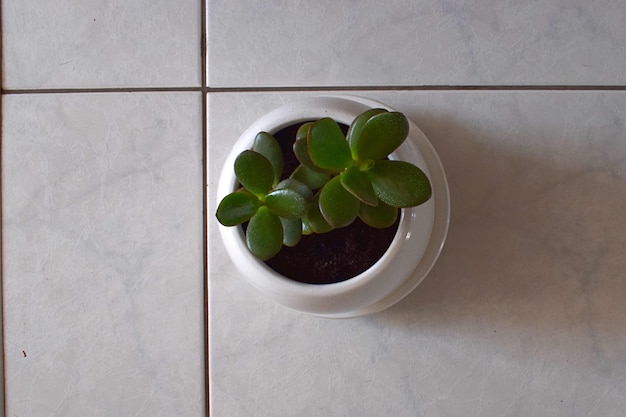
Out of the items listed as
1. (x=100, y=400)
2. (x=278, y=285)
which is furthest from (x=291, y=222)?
(x=100, y=400)

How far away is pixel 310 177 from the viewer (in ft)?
1.50

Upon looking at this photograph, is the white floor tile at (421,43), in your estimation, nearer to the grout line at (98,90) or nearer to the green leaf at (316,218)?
the grout line at (98,90)

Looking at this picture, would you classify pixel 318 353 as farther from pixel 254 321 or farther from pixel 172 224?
pixel 172 224

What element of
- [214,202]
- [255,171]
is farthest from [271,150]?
[214,202]

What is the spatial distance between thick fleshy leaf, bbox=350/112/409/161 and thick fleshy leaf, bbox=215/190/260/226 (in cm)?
7

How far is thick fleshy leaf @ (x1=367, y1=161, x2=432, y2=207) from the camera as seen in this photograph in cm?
43

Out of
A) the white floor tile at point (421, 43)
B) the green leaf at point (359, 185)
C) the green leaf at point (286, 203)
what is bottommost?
the green leaf at point (286, 203)

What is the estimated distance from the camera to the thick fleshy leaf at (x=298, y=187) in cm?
44

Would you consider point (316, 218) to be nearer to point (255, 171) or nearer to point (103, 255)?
point (255, 171)

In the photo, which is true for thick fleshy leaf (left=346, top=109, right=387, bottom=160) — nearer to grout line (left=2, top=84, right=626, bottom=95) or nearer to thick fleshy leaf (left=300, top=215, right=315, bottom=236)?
thick fleshy leaf (left=300, top=215, right=315, bottom=236)

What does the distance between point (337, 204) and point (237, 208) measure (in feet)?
0.22

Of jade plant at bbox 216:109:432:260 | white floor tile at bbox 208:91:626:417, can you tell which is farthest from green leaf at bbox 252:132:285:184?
white floor tile at bbox 208:91:626:417

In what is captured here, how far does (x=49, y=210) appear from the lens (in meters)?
0.62

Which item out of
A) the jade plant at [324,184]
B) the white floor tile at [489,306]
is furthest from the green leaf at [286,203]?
the white floor tile at [489,306]
